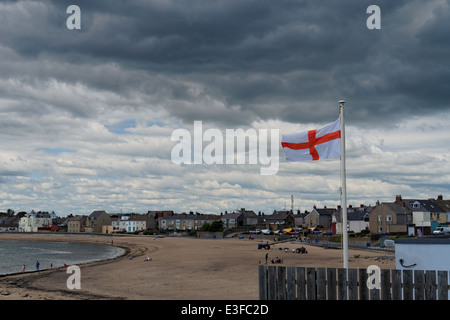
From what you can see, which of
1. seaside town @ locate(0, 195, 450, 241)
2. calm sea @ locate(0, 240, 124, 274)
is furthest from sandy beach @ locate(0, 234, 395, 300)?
seaside town @ locate(0, 195, 450, 241)

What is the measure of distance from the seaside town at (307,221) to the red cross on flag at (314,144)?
69502 millimetres

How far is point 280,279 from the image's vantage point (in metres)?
11.4

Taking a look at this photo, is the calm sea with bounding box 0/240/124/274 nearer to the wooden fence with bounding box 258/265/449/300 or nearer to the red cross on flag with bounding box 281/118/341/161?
the red cross on flag with bounding box 281/118/341/161

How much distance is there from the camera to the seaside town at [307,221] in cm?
9581

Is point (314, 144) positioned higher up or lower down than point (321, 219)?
higher up

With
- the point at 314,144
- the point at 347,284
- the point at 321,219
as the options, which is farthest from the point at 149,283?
the point at 321,219

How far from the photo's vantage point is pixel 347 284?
1070cm

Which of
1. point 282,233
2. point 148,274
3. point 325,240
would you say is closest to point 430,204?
point 325,240

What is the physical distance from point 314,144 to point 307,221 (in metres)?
135

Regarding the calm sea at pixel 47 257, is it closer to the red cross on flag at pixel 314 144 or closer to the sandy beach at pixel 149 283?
the sandy beach at pixel 149 283

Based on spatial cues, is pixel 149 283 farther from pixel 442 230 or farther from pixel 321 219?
pixel 321 219

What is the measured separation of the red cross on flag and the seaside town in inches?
2736
